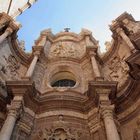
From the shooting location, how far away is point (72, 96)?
13703mm

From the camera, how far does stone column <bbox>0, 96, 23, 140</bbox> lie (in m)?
10.6

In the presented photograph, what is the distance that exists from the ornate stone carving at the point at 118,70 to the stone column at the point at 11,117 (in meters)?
5.85

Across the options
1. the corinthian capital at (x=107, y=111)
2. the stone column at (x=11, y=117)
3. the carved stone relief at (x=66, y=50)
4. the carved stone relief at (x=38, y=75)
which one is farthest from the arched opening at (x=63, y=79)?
the corinthian capital at (x=107, y=111)

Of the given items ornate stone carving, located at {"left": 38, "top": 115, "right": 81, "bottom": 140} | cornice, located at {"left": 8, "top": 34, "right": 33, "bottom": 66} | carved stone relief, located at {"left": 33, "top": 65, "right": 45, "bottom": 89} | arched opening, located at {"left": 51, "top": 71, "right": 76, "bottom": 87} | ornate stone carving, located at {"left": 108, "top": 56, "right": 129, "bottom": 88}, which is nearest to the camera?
ornate stone carving, located at {"left": 38, "top": 115, "right": 81, "bottom": 140}

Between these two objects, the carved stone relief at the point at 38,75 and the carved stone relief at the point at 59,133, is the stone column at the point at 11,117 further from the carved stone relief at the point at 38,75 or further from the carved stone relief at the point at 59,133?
the carved stone relief at the point at 38,75

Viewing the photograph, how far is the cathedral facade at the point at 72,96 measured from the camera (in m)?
11.8

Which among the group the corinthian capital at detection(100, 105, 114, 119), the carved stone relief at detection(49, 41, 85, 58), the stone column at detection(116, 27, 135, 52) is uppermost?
the carved stone relief at detection(49, 41, 85, 58)

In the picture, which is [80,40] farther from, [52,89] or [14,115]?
[14,115]

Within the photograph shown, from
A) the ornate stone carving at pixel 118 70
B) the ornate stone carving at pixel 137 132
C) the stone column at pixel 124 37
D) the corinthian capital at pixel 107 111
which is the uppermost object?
the stone column at pixel 124 37

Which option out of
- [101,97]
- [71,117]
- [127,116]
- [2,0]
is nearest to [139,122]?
[127,116]

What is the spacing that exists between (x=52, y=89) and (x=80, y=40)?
872cm

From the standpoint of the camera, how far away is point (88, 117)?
13039 mm

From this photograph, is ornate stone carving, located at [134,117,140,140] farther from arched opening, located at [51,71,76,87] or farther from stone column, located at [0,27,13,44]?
stone column, located at [0,27,13,44]

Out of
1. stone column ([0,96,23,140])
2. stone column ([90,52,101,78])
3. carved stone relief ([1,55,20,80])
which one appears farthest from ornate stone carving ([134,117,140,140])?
carved stone relief ([1,55,20,80])
